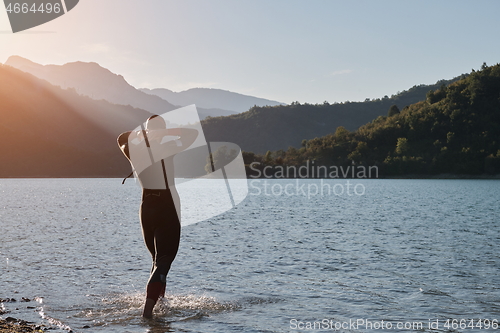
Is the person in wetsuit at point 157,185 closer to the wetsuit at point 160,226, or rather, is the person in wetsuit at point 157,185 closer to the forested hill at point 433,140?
the wetsuit at point 160,226

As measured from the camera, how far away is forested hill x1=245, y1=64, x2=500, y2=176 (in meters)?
152

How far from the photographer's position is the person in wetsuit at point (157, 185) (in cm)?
801

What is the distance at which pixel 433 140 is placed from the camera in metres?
164

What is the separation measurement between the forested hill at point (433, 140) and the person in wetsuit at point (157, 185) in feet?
510

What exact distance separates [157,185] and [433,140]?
170287mm

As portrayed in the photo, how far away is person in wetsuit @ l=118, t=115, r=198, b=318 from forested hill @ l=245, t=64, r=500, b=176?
155m

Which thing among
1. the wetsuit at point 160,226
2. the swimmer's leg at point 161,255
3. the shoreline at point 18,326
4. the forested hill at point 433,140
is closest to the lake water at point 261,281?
the shoreline at point 18,326

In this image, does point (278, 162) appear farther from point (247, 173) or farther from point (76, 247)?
point (76, 247)

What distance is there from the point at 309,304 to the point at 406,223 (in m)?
21.0

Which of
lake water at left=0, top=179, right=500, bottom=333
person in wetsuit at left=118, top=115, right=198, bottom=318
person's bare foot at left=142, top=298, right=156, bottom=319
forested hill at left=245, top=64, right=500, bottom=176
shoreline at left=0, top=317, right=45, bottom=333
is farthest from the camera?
forested hill at left=245, top=64, right=500, bottom=176

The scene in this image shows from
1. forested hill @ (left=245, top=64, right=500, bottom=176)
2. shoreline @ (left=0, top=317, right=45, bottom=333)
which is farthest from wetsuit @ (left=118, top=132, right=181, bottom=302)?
forested hill @ (left=245, top=64, right=500, bottom=176)

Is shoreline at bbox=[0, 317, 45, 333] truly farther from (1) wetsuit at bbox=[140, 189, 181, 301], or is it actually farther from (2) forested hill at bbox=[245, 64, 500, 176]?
(2) forested hill at bbox=[245, 64, 500, 176]

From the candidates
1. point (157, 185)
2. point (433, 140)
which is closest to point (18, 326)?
point (157, 185)

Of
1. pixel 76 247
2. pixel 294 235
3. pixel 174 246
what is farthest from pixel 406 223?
pixel 174 246
